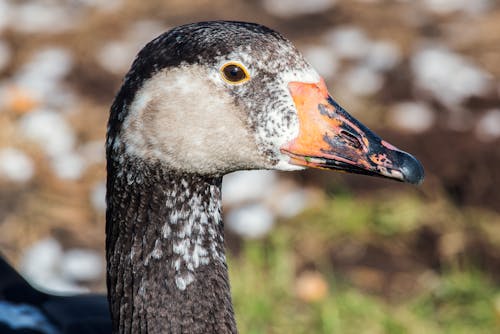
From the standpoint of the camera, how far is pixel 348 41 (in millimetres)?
5590

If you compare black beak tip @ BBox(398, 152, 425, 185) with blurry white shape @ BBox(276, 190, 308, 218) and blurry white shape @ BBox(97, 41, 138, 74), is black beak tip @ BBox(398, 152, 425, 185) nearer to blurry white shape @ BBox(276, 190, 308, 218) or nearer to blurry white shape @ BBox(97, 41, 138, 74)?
blurry white shape @ BBox(276, 190, 308, 218)

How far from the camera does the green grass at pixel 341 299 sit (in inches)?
152

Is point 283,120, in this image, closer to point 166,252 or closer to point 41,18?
point 166,252

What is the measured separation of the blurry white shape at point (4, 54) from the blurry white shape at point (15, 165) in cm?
87

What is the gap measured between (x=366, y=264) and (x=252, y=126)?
2.01 meters

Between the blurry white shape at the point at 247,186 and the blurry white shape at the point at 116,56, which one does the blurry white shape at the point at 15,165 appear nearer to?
the blurry white shape at the point at 116,56

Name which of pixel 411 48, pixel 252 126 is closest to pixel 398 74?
pixel 411 48

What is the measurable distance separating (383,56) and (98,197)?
220cm

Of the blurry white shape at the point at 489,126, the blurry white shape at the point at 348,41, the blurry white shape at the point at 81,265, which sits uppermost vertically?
the blurry white shape at the point at 348,41

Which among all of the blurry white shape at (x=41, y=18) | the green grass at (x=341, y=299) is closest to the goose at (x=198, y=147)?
the green grass at (x=341, y=299)

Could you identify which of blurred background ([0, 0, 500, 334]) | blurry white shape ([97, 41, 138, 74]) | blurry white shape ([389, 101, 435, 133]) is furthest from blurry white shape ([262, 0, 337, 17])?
blurry white shape ([389, 101, 435, 133])

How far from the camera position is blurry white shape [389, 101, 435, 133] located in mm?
4871

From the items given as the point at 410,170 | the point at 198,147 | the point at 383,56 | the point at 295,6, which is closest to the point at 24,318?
the point at 198,147

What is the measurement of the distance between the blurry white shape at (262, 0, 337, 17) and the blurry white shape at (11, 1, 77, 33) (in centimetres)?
147
